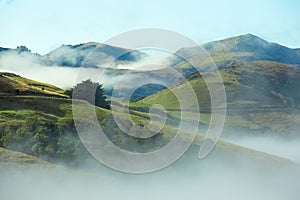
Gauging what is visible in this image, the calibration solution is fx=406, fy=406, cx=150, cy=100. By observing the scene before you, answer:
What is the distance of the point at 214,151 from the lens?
81.3 m

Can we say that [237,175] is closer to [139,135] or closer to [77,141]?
[139,135]

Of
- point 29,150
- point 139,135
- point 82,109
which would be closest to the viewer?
point 29,150

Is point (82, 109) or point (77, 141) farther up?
point (82, 109)

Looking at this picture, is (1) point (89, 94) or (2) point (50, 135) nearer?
(2) point (50, 135)

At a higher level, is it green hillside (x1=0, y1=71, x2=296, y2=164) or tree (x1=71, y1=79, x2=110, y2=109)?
tree (x1=71, y1=79, x2=110, y2=109)

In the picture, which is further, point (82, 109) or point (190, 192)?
point (82, 109)

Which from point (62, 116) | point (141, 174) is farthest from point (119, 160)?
point (62, 116)

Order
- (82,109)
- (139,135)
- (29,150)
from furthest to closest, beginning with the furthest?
(82,109) → (139,135) → (29,150)

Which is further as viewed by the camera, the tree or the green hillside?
the tree

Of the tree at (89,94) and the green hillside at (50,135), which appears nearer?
the green hillside at (50,135)

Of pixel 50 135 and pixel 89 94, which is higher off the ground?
pixel 89 94

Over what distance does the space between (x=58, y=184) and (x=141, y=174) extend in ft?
49.6

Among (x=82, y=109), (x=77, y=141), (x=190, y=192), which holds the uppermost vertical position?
(x=82, y=109)

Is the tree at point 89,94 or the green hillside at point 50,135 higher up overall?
the tree at point 89,94
